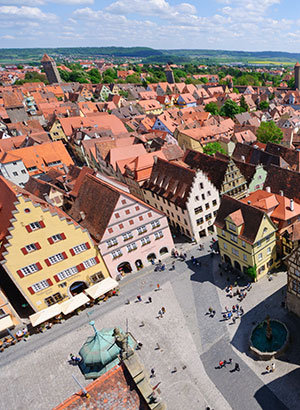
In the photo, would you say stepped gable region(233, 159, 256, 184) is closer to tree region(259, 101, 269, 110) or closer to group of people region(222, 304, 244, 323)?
group of people region(222, 304, 244, 323)

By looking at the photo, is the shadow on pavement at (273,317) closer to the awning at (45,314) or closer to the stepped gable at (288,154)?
the awning at (45,314)

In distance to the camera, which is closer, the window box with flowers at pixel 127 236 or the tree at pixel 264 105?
the window box with flowers at pixel 127 236

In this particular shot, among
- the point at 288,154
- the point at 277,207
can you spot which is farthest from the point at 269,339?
the point at 288,154

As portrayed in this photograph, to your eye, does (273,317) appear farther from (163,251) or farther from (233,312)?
(163,251)

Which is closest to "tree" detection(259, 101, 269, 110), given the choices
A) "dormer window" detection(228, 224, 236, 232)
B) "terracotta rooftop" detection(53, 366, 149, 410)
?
"dormer window" detection(228, 224, 236, 232)

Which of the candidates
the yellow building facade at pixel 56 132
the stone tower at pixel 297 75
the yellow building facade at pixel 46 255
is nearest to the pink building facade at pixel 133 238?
the yellow building facade at pixel 46 255

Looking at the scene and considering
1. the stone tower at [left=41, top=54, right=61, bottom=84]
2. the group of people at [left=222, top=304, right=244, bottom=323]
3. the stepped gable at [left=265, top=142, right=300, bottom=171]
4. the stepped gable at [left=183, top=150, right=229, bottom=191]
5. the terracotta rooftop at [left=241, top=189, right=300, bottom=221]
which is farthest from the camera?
the stone tower at [left=41, top=54, right=61, bottom=84]

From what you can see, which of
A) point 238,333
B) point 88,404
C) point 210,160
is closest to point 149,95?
point 210,160
